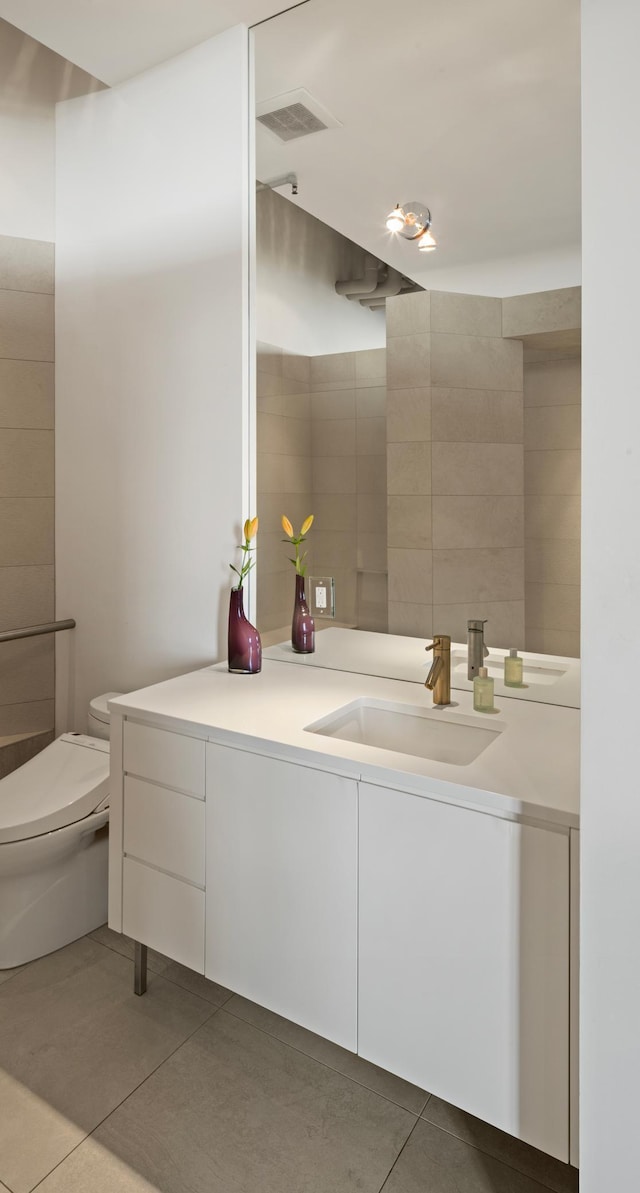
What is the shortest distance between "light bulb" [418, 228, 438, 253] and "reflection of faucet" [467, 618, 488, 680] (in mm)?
853

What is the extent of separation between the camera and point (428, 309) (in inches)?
62.8

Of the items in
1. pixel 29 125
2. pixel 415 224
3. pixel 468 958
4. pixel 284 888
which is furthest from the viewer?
pixel 29 125

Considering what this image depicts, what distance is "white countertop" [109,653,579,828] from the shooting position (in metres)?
1.12

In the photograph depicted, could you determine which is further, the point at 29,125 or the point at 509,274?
the point at 29,125

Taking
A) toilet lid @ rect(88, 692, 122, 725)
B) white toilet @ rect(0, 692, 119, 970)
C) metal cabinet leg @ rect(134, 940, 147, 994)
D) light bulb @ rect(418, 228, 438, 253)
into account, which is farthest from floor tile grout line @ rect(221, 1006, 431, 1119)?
light bulb @ rect(418, 228, 438, 253)

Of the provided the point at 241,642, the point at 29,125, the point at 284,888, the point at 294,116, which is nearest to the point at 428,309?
the point at 294,116

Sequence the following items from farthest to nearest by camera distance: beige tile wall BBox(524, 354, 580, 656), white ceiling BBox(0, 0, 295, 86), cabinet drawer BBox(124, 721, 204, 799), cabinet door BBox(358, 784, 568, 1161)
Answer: white ceiling BBox(0, 0, 295, 86), cabinet drawer BBox(124, 721, 204, 799), beige tile wall BBox(524, 354, 580, 656), cabinet door BBox(358, 784, 568, 1161)

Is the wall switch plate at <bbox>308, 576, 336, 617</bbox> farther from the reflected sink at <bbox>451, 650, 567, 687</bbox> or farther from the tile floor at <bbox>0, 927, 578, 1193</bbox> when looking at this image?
the tile floor at <bbox>0, 927, 578, 1193</bbox>

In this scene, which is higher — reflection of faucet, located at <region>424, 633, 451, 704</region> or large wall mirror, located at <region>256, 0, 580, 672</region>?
large wall mirror, located at <region>256, 0, 580, 672</region>

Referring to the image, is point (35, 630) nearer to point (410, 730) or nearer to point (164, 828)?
point (164, 828)

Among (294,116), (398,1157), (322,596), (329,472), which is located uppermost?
(294,116)

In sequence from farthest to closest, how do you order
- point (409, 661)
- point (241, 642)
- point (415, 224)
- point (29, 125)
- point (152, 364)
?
point (29, 125), point (152, 364), point (241, 642), point (409, 661), point (415, 224)

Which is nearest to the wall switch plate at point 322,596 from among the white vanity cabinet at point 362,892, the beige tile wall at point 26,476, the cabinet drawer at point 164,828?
the white vanity cabinet at point 362,892

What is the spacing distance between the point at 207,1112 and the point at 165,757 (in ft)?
2.33
